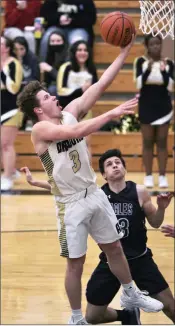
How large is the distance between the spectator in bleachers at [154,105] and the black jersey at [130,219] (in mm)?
4500

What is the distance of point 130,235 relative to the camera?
226 inches

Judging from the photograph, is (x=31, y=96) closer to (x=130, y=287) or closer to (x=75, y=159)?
(x=75, y=159)

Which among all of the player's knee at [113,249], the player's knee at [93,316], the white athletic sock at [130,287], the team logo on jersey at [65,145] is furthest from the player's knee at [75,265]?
the player's knee at [93,316]

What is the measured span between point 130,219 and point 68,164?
→ 0.84m

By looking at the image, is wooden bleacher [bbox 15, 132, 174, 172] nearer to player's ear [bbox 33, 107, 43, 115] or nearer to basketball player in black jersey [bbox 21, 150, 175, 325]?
basketball player in black jersey [bbox 21, 150, 175, 325]

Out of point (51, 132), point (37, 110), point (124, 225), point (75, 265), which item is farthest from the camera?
point (124, 225)

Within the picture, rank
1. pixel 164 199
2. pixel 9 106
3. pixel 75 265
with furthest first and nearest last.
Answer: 1. pixel 9 106
2. pixel 164 199
3. pixel 75 265

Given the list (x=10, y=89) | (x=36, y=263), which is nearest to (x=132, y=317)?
(x=36, y=263)

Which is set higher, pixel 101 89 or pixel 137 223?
pixel 101 89

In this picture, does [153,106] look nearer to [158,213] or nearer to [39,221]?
[39,221]

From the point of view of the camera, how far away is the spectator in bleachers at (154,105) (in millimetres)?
10133

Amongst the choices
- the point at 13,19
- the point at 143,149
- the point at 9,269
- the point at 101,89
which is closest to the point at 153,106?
the point at 143,149

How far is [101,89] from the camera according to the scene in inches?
203

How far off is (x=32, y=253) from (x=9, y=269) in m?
0.49
